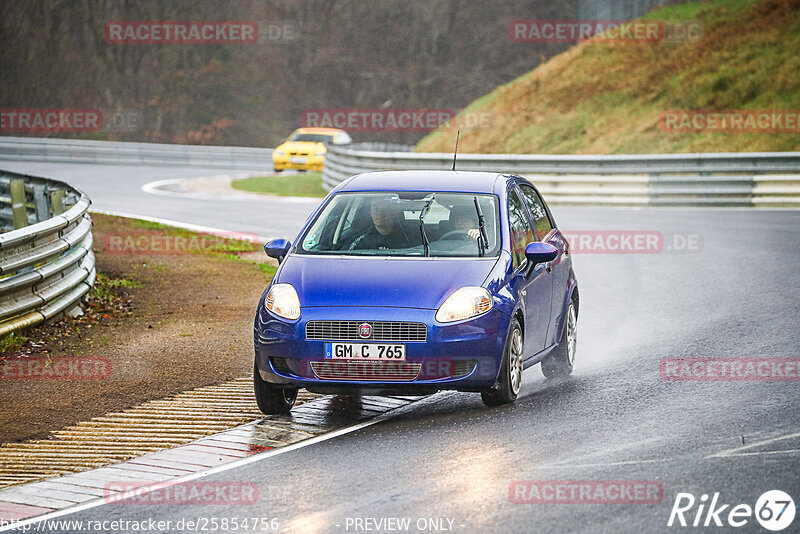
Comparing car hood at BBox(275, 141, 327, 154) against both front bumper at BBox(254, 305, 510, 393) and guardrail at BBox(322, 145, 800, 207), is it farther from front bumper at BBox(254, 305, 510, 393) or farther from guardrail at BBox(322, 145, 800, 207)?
front bumper at BBox(254, 305, 510, 393)

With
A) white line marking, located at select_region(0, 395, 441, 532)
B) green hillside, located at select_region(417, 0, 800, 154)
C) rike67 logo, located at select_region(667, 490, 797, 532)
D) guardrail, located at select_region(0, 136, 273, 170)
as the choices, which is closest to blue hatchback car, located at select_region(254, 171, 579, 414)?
white line marking, located at select_region(0, 395, 441, 532)

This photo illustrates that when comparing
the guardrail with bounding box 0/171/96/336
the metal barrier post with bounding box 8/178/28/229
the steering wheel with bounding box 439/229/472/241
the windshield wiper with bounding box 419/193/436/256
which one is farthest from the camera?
the metal barrier post with bounding box 8/178/28/229

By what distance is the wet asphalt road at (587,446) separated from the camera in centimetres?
613

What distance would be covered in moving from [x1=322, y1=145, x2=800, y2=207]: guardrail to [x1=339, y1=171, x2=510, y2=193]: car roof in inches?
613

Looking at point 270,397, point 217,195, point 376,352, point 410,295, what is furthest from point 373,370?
point 217,195

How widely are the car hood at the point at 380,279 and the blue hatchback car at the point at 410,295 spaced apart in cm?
1

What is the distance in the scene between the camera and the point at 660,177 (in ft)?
81.9

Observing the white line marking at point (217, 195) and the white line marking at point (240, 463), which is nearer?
the white line marking at point (240, 463)

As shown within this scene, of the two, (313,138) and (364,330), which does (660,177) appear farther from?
(313,138)

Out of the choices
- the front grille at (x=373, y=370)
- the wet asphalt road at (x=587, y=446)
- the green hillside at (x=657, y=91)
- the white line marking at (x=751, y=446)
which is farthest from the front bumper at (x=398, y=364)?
the green hillside at (x=657, y=91)

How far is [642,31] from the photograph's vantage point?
129ft

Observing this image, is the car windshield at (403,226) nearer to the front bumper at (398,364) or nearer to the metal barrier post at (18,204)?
the front bumper at (398,364)

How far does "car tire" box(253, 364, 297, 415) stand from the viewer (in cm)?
846

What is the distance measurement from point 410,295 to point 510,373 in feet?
3.06
